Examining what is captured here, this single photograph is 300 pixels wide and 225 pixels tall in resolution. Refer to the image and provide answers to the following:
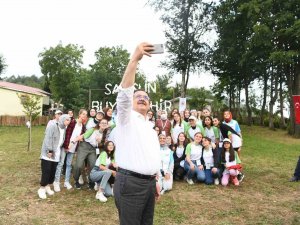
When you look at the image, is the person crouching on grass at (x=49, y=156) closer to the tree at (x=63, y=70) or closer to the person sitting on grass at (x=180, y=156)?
the person sitting on grass at (x=180, y=156)

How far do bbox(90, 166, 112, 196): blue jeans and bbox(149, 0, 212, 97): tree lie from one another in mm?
21832

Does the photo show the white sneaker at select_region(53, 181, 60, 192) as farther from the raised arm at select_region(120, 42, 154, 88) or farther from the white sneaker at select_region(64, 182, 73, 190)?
the raised arm at select_region(120, 42, 154, 88)

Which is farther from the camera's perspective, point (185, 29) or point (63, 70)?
point (63, 70)

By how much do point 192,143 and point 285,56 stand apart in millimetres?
14375

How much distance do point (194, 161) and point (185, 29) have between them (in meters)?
Result: 21.2

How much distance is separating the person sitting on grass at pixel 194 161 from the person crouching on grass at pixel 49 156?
3.11 metres

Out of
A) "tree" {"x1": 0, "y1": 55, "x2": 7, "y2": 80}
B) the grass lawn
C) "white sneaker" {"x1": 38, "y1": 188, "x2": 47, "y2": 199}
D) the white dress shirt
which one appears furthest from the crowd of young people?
"tree" {"x1": 0, "y1": 55, "x2": 7, "y2": 80}

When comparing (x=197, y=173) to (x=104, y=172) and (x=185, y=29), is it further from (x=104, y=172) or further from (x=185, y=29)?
(x=185, y=29)

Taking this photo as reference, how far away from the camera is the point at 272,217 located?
19.7ft

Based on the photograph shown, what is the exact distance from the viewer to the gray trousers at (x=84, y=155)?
24.9 feet

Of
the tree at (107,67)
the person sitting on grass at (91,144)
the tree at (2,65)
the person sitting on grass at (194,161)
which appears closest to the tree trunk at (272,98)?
the tree at (107,67)

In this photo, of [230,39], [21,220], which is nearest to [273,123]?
[230,39]

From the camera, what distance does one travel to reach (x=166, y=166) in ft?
25.6

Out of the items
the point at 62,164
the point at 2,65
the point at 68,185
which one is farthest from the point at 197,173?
the point at 2,65
